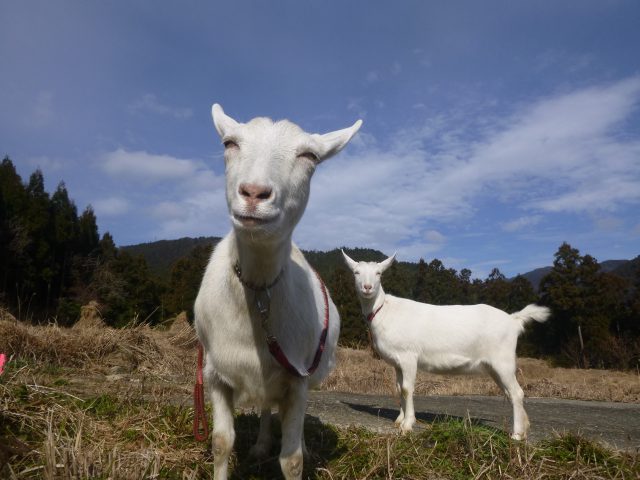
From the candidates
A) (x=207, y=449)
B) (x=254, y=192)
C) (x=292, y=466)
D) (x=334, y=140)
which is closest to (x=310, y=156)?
(x=334, y=140)

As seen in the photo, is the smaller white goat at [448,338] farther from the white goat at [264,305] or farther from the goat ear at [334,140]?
the goat ear at [334,140]

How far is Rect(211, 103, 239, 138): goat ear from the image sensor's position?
280cm

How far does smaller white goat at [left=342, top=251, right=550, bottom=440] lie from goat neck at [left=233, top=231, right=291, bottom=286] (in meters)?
A: 4.28

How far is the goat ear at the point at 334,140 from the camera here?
9.04 feet

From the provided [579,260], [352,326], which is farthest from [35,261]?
[579,260]

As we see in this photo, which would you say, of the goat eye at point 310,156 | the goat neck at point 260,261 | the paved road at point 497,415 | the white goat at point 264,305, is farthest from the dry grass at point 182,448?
the goat eye at point 310,156

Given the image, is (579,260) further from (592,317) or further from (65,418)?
(65,418)

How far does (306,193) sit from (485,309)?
540 centimetres

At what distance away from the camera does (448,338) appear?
677 cm

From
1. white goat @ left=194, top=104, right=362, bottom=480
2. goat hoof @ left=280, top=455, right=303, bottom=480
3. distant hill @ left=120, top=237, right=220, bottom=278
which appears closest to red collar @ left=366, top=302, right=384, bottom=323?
white goat @ left=194, top=104, right=362, bottom=480

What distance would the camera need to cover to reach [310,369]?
2963mm

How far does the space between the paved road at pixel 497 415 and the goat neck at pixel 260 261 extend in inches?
93.7

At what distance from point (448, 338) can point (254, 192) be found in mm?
5375

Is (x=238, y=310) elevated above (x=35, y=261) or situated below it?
below
